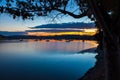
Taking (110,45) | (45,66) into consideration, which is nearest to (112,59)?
(110,45)

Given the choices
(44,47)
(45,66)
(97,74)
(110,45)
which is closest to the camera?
(110,45)

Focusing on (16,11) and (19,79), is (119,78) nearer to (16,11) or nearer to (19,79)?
(16,11)

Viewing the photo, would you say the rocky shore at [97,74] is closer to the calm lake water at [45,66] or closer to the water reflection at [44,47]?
the calm lake water at [45,66]

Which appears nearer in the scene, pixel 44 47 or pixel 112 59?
pixel 112 59

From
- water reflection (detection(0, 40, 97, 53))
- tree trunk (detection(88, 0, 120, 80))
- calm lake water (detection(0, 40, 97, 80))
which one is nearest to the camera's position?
tree trunk (detection(88, 0, 120, 80))

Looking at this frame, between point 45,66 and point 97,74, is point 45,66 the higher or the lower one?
the lower one

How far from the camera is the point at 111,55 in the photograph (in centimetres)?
714

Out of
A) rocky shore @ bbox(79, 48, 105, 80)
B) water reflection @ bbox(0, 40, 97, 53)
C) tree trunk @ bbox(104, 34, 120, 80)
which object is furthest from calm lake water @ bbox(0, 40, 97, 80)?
tree trunk @ bbox(104, 34, 120, 80)

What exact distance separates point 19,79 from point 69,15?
1864 cm

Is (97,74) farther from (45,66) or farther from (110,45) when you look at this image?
(45,66)

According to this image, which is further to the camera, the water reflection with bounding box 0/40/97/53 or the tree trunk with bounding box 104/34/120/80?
the water reflection with bounding box 0/40/97/53

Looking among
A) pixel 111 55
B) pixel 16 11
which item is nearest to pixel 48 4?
pixel 16 11

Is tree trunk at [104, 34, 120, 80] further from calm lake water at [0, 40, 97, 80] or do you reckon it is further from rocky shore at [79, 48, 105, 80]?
calm lake water at [0, 40, 97, 80]

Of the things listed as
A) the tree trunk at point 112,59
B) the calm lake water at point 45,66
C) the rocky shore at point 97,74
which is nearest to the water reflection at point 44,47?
the calm lake water at point 45,66
